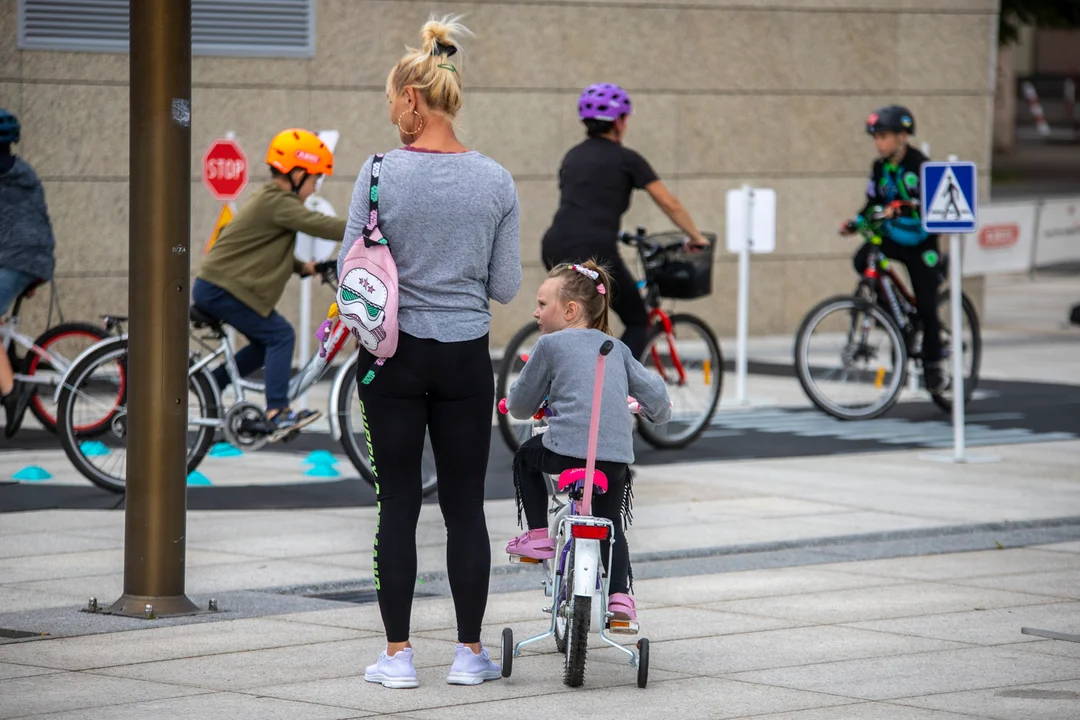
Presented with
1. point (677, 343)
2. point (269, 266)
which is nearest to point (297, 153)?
point (269, 266)

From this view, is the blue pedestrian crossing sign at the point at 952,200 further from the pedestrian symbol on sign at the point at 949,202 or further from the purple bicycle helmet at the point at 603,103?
the purple bicycle helmet at the point at 603,103

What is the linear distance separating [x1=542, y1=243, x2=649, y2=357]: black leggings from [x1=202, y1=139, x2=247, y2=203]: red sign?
9.51 feet

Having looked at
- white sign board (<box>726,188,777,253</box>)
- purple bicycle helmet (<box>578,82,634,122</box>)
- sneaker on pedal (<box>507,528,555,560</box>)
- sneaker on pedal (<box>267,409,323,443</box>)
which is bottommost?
sneaker on pedal (<box>507,528,555,560</box>)

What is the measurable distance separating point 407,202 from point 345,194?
10744 millimetres

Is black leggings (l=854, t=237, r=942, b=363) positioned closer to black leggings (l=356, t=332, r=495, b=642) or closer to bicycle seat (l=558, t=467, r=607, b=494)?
bicycle seat (l=558, t=467, r=607, b=494)

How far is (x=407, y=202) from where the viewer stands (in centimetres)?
561

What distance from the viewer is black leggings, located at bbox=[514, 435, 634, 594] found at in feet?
19.5

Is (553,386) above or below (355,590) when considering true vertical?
above

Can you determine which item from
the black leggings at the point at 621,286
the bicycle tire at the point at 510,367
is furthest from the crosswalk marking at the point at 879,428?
the bicycle tire at the point at 510,367

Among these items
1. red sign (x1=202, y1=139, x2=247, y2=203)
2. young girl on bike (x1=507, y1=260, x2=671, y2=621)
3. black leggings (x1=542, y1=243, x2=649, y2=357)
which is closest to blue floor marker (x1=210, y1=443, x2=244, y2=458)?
black leggings (x1=542, y1=243, x2=649, y2=357)

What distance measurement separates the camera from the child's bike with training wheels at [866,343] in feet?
41.2

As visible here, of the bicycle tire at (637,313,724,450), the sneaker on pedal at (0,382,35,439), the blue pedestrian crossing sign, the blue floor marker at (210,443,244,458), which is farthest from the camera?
the bicycle tire at (637,313,724,450)

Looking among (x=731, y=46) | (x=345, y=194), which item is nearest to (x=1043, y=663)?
(x=345, y=194)

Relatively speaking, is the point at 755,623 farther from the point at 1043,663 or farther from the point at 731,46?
the point at 731,46
